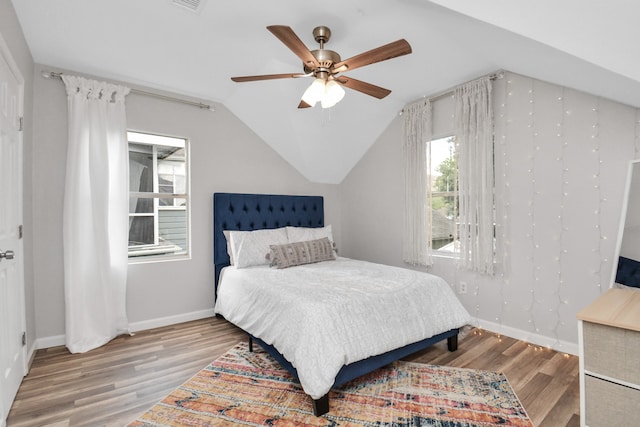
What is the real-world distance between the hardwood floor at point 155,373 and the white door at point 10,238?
21 cm

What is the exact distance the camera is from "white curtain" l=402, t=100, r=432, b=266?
3520 mm

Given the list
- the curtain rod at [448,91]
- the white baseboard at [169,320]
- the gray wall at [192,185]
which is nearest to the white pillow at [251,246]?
the gray wall at [192,185]

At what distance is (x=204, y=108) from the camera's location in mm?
3521

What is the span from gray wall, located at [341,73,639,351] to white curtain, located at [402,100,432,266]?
47 centimetres

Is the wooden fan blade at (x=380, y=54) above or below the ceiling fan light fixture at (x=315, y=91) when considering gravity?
above

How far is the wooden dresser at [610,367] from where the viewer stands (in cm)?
137

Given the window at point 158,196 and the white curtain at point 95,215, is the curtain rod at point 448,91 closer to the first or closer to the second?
the window at point 158,196

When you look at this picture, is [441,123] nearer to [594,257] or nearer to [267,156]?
[594,257]

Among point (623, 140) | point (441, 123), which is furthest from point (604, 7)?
point (441, 123)

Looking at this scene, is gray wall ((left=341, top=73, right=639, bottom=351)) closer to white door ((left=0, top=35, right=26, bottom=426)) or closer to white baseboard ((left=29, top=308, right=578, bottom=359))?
white baseboard ((left=29, top=308, right=578, bottom=359))

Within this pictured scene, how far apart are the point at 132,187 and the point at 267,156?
5.00 feet

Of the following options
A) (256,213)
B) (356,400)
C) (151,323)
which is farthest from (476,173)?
(151,323)

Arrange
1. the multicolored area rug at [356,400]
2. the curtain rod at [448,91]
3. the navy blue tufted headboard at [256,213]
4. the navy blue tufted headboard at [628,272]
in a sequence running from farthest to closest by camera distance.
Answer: the navy blue tufted headboard at [256,213] < the curtain rod at [448,91] < the navy blue tufted headboard at [628,272] < the multicolored area rug at [356,400]

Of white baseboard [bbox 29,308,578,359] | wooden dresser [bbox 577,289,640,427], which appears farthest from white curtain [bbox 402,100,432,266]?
wooden dresser [bbox 577,289,640,427]
